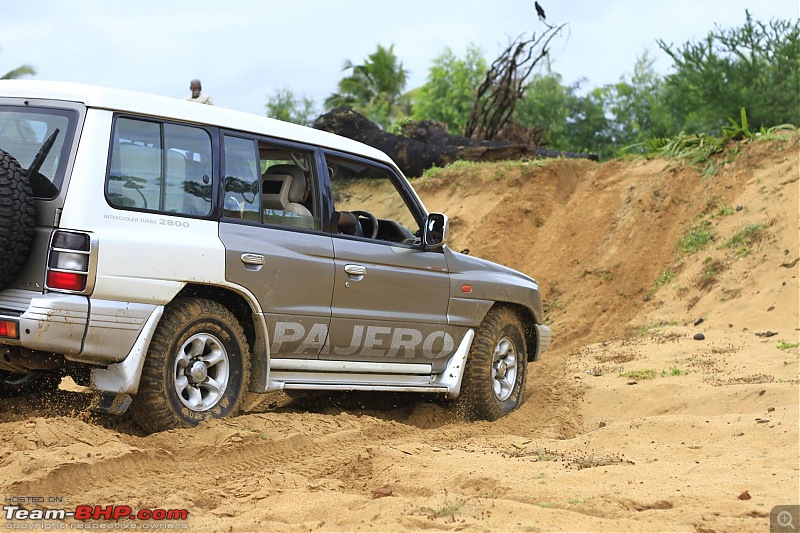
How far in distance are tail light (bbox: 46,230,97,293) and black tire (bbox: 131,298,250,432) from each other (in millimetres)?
580

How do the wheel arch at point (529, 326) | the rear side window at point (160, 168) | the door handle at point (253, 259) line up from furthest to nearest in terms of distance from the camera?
the wheel arch at point (529, 326) < the door handle at point (253, 259) < the rear side window at point (160, 168)

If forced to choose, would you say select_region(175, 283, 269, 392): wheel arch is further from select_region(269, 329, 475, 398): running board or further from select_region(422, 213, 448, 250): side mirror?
select_region(422, 213, 448, 250): side mirror

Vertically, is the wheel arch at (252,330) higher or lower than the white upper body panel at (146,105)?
lower

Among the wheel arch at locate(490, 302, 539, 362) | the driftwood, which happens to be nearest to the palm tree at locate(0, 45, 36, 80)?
the driftwood

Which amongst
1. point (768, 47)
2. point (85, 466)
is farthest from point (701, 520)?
point (768, 47)

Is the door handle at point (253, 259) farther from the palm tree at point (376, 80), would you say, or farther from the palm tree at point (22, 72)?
the palm tree at point (376, 80)

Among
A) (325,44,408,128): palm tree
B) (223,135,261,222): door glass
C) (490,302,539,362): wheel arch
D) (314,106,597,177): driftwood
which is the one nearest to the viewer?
(223,135,261,222): door glass

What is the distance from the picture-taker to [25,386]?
249 inches

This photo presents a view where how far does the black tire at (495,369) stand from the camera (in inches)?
313

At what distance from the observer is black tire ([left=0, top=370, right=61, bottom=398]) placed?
20.6ft

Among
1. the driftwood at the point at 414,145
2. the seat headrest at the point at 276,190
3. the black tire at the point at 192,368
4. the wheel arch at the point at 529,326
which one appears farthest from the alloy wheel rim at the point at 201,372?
the driftwood at the point at 414,145

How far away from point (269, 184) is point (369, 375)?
1577 mm

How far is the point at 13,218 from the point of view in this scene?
5090mm

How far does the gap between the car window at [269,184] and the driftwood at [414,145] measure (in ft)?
40.8
